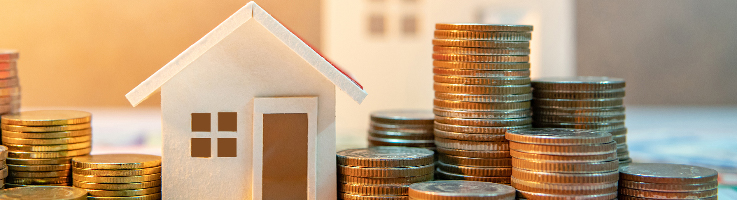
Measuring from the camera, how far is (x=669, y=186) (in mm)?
3676

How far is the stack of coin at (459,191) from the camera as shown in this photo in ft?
11.1

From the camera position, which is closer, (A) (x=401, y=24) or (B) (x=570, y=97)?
(B) (x=570, y=97)

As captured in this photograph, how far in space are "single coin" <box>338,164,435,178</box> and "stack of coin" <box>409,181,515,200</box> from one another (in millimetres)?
118

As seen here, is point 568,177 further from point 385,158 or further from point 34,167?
point 34,167

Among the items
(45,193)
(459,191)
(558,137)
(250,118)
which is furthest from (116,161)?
(558,137)

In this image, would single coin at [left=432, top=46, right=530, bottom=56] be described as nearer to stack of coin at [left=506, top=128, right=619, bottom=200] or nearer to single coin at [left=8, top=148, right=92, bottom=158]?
stack of coin at [left=506, top=128, right=619, bottom=200]

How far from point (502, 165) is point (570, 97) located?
648 millimetres

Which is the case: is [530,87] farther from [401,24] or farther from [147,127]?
[147,127]

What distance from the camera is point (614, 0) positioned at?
36.6ft

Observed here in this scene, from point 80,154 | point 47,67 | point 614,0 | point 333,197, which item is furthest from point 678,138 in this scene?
point 47,67

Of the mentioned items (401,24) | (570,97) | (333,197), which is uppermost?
(401,24)

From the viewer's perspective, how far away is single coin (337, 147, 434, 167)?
12.4ft

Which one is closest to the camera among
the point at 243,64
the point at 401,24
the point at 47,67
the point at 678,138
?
the point at 243,64

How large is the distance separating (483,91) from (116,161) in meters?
2.16
